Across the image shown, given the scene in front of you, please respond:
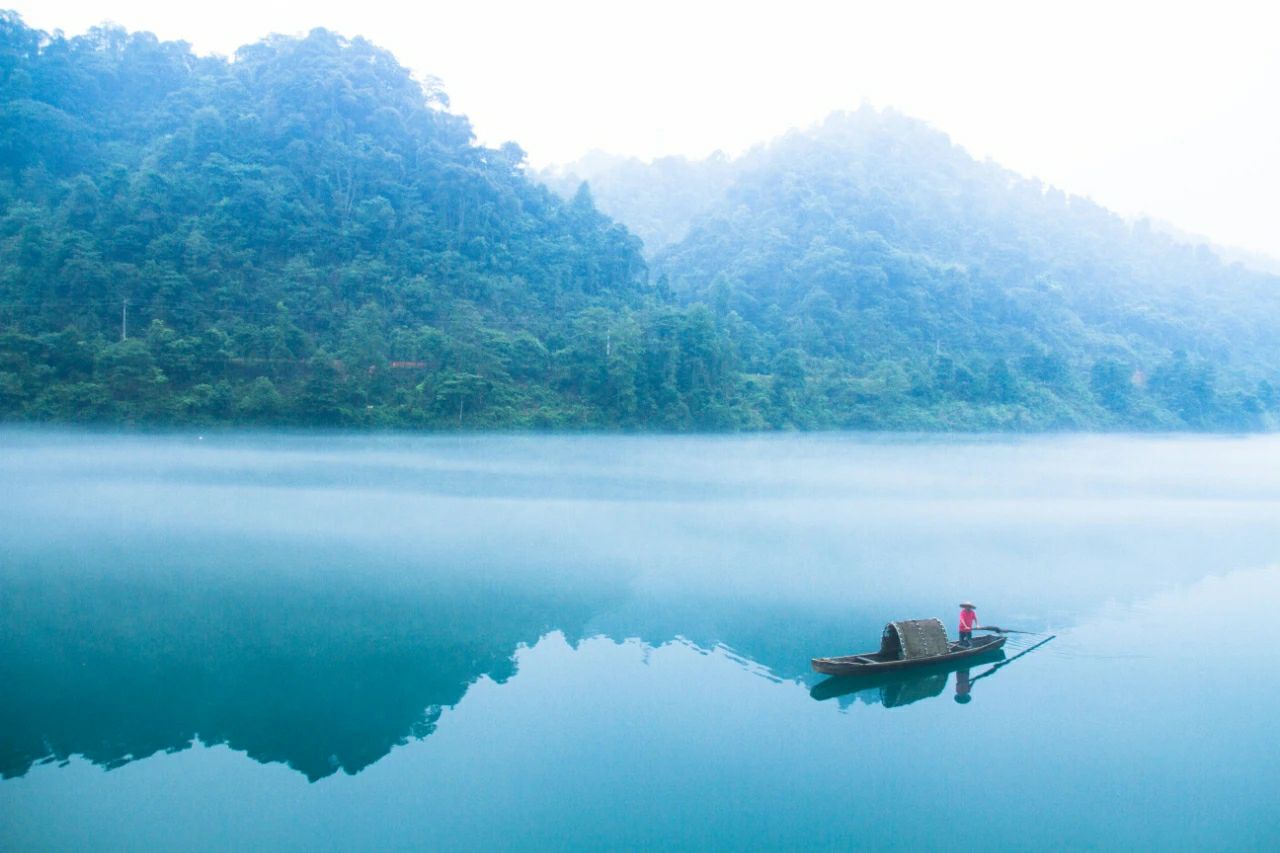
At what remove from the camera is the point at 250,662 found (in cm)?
902

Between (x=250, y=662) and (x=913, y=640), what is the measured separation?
7110 mm

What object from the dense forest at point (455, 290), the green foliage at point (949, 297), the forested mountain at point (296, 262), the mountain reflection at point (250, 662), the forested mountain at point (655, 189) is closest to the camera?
the mountain reflection at point (250, 662)

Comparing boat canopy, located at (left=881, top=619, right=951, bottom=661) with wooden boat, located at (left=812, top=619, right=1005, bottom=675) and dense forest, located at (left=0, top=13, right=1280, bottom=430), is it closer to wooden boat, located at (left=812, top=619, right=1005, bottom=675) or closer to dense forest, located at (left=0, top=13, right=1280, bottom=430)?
wooden boat, located at (left=812, top=619, right=1005, bottom=675)

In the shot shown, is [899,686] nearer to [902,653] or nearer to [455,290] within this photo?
[902,653]

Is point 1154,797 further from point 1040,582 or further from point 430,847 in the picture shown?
point 1040,582

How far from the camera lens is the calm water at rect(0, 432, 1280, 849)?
6.36 metres

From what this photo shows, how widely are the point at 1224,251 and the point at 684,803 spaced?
98.2m

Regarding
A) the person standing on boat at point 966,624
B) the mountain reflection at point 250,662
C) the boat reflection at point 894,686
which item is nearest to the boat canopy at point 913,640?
the boat reflection at point 894,686

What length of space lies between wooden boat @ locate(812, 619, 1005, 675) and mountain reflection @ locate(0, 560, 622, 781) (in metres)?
3.59

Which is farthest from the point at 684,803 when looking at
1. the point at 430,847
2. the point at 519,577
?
the point at 519,577

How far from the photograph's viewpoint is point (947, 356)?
44250mm

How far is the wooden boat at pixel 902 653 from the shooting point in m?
8.52

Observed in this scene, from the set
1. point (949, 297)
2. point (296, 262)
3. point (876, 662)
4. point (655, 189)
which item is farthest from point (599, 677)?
point (655, 189)

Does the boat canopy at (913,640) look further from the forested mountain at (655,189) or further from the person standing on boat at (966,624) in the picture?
the forested mountain at (655,189)
